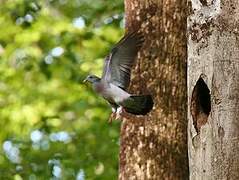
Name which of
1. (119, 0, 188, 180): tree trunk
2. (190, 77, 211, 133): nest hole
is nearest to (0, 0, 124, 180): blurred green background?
(119, 0, 188, 180): tree trunk

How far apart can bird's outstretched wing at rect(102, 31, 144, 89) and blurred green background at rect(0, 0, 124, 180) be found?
2.47 meters

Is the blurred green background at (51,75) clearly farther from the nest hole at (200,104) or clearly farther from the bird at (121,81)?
the nest hole at (200,104)

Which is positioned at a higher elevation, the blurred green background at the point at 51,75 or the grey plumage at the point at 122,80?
the blurred green background at the point at 51,75

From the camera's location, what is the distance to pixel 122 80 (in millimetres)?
4465

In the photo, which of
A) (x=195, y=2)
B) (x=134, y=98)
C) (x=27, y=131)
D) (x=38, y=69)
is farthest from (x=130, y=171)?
(x=38, y=69)

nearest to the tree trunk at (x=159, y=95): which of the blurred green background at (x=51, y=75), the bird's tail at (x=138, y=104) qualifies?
the bird's tail at (x=138, y=104)

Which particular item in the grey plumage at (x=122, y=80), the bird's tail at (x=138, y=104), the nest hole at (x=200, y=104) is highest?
the grey plumage at (x=122, y=80)

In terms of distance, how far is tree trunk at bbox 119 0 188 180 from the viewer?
452cm

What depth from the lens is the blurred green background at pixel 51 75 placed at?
→ 7.14 metres

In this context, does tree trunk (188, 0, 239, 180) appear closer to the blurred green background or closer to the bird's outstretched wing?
the bird's outstretched wing

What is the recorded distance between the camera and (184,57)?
4668 millimetres

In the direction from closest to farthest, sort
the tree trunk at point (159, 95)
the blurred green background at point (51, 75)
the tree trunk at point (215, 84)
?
the tree trunk at point (215, 84) → the tree trunk at point (159, 95) → the blurred green background at point (51, 75)

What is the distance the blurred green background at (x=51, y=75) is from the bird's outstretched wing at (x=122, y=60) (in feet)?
8.10

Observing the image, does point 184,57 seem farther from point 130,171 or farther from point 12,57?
point 12,57
